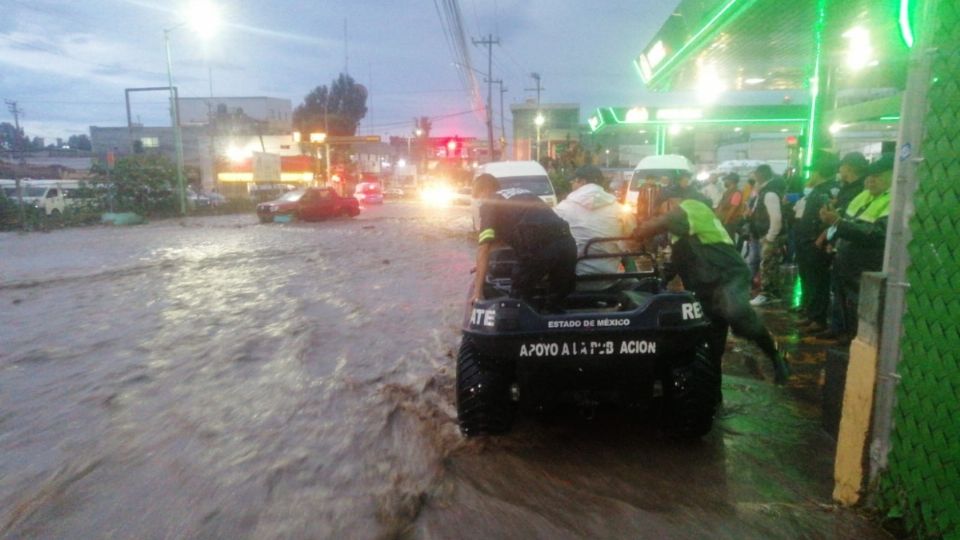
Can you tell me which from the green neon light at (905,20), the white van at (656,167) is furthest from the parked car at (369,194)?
the green neon light at (905,20)

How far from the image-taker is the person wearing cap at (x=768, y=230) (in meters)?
8.43

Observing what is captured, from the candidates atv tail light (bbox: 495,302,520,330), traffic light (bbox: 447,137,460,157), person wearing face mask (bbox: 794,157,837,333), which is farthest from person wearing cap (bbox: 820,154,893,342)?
traffic light (bbox: 447,137,460,157)

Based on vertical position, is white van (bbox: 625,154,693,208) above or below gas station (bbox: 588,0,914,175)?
below

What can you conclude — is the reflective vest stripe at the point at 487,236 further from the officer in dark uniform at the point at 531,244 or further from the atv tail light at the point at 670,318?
the atv tail light at the point at 670,318

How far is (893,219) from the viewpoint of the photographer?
3135 mm

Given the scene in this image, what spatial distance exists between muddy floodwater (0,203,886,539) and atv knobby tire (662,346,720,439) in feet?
0.66

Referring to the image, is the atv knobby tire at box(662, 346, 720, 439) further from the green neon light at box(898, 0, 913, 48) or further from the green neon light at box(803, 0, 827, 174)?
the green neon light at box(803, 0, 827, 174)

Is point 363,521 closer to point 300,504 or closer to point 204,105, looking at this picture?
point 300,504

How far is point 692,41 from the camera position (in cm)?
1157

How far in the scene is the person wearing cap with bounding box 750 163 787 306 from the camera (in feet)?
27.7

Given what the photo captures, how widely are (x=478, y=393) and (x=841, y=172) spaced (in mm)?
4585

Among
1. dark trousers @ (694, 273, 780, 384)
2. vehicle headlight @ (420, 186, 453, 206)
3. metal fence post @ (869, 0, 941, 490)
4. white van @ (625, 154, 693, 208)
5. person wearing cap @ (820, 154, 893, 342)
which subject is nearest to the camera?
metal fence post @ (869, 0, 941, 490)

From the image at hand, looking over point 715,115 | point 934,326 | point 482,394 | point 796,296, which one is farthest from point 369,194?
point 934,326

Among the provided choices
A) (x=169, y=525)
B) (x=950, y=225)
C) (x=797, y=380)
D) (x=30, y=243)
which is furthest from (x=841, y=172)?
(x=30, y=243)
